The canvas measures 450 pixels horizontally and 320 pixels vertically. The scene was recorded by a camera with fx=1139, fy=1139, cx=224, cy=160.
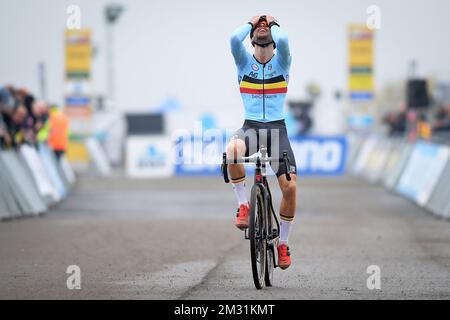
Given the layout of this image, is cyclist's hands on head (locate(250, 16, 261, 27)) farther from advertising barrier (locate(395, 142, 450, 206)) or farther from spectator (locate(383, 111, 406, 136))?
spectator (locate(383, 111, 406, 136))

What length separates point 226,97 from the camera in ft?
231

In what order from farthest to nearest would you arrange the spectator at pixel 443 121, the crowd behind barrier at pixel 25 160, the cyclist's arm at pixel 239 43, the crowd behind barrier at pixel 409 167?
the spectator at pixel 443 121 < the crowd behind barrier at pixel 409 167 < the crowd behind barrier at pixel 25 160 < the cyclist's arm at pixel 239 43

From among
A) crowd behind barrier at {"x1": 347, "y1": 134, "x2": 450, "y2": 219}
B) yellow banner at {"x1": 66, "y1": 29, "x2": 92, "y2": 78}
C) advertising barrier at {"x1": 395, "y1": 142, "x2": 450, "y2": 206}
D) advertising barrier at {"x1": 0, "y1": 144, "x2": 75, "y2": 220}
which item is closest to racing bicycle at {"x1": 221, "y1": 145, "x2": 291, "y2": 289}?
crowd behind barrier at {"x1": 347, "y1": 134, "x2": 450, "y2": 219}

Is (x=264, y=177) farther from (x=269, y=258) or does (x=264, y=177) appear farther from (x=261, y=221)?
(x=269, y=258)

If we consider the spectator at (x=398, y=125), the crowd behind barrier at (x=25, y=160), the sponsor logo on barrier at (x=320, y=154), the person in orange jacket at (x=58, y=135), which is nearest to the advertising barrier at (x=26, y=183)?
the crowd behind barrier at (x=25, y=160)

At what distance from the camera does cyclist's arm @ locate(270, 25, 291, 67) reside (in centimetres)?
959

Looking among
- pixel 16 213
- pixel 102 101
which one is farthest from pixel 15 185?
pixel 102 101

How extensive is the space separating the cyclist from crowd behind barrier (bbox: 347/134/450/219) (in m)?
8.42

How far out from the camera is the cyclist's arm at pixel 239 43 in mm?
9648

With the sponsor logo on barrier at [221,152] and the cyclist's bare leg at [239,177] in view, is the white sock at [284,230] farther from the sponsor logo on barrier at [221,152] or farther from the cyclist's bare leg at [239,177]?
the sponsor logo on barrier at [221,152]

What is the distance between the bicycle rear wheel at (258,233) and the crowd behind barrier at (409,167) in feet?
28.3

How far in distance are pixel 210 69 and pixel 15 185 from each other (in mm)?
57733

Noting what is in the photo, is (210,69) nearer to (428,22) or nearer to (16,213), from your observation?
(428,22)
